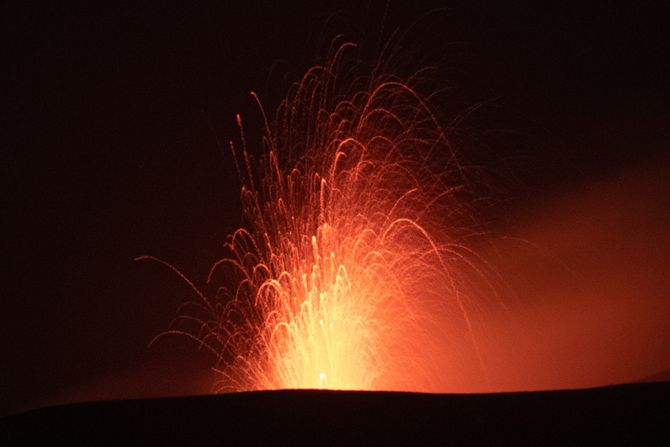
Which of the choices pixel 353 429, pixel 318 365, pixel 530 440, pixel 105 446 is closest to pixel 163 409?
pixel 105 446

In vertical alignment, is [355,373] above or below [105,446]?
below

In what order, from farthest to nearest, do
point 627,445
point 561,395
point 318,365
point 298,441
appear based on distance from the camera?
1. point 318,365
2. point 561,395
3. point 298,441
4. point 627,445

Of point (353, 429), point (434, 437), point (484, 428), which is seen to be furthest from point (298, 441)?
point (484, 428)

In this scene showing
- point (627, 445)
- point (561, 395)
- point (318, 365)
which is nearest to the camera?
point (627, 445)

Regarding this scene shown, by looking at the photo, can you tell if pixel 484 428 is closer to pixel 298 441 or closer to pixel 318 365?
pixel 298 441

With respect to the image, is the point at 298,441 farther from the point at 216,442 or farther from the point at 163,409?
the point at 163,409

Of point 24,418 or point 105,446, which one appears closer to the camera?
point 105,446
